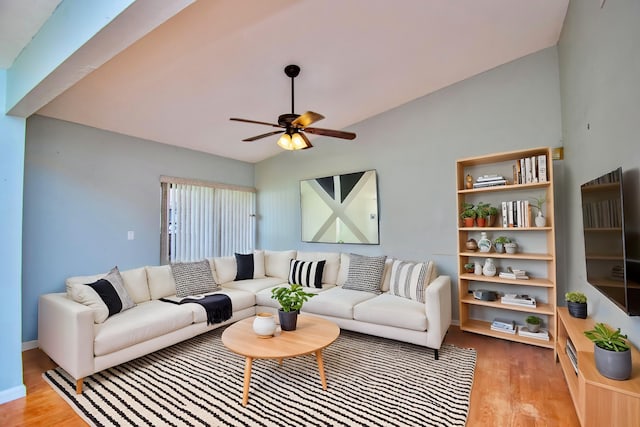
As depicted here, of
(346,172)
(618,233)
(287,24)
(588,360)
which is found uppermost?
(287,24)

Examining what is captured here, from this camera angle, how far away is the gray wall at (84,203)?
3.14m

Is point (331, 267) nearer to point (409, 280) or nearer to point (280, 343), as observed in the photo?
point (409, 280)

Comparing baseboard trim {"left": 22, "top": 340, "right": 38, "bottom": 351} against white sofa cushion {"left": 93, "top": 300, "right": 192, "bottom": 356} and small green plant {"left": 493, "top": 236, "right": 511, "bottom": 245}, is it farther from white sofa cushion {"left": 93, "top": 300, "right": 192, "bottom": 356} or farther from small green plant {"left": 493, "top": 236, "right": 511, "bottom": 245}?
small green plant {"left": 493, "top": 236, "right": 511, "bottom": 245}

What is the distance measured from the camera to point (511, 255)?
3.20 meters

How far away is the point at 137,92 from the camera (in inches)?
121

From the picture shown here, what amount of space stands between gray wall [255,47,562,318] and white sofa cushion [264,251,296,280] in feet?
1.73

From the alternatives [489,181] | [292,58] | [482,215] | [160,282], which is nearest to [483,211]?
[482,215]

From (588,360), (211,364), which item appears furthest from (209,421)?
(588,360)

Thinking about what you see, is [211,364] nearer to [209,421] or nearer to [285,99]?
[209,421]

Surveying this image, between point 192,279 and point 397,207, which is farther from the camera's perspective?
point 397,207

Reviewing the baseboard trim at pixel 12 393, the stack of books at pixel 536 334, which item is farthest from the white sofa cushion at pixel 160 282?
the stack of books at pixel 536 334

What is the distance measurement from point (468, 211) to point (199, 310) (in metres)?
3.11

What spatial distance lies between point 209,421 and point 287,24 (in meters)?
2.91

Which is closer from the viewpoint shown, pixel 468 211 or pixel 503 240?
pixel 503 240
